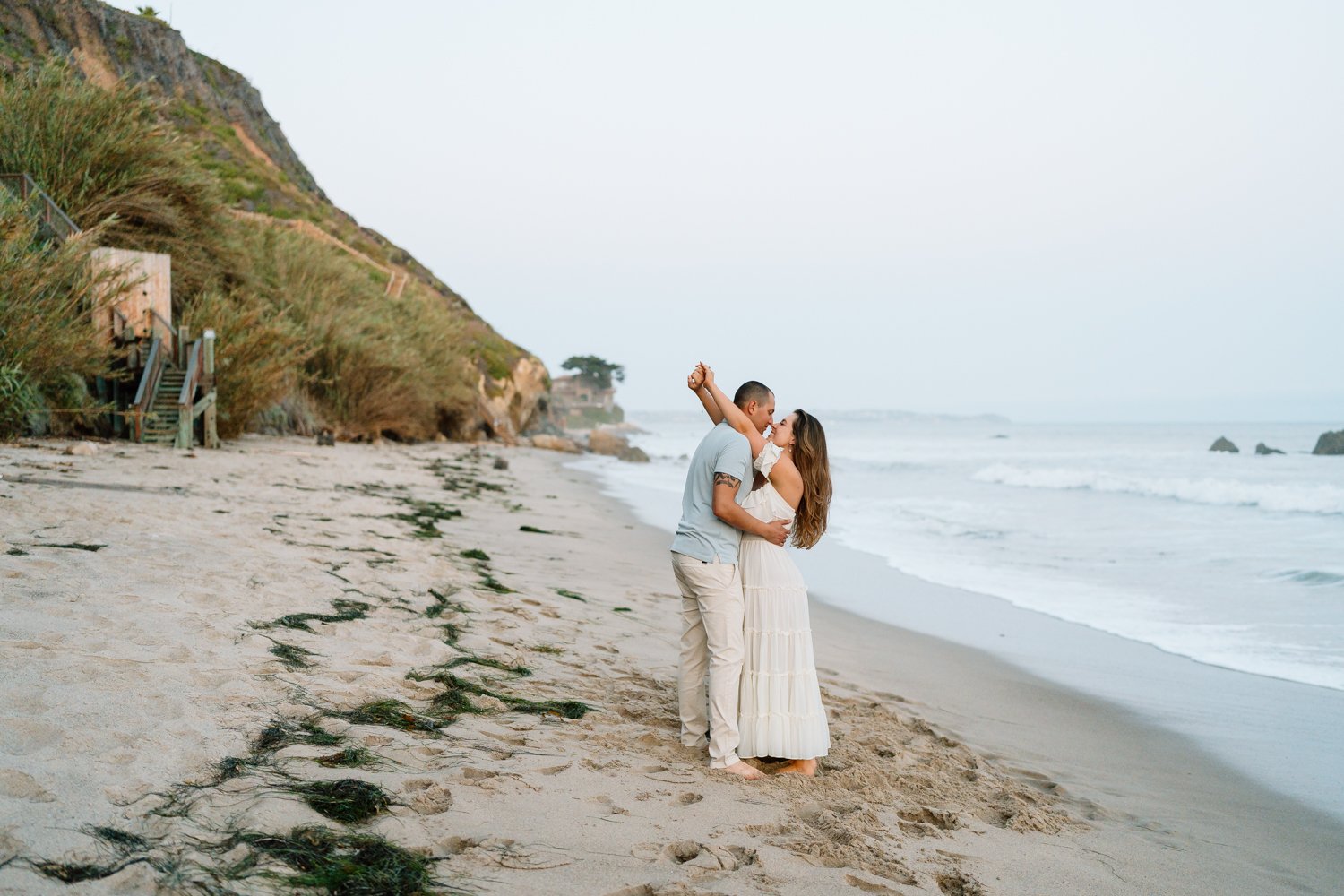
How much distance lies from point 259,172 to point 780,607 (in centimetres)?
3844

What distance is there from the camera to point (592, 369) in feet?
314

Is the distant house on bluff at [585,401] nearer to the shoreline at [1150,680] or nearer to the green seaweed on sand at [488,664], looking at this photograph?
the shoreline at [1150,680]

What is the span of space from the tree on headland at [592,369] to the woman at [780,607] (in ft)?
299

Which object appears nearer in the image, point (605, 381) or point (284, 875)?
point (284, 875)

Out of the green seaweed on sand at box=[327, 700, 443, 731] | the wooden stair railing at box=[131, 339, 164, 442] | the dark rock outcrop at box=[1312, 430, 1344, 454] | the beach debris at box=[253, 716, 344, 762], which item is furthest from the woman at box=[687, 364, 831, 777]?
the dark rock outcrop at box=[1312, 430, 1344, 454]

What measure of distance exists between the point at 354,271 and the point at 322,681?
22728mm

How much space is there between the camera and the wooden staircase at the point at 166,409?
12.2m

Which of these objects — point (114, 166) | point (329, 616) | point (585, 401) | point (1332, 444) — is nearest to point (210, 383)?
point (114, 166)

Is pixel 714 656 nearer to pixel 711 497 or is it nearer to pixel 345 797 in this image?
pixel 711 497

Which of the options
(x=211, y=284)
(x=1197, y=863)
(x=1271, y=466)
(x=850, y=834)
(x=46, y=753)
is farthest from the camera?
(x=1271, y=466)

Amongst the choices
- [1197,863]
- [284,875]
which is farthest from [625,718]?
[1197,863]

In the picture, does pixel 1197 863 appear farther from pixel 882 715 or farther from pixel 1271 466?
pixel 1271 466

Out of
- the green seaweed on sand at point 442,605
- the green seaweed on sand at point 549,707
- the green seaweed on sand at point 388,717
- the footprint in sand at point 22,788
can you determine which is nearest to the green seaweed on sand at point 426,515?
the green seaweed on sand at point 442,605

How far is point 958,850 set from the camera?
11.0 feet
